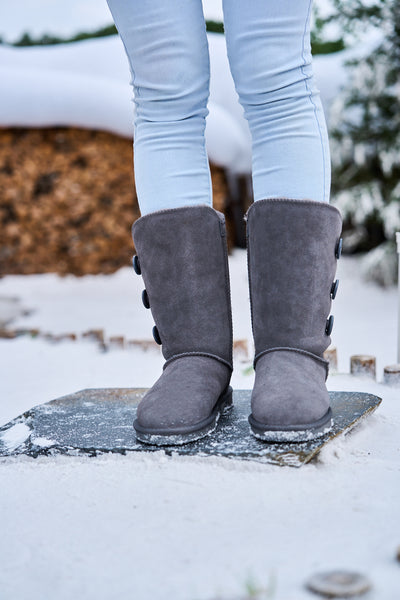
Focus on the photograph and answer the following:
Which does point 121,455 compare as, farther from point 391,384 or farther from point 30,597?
point 391,384

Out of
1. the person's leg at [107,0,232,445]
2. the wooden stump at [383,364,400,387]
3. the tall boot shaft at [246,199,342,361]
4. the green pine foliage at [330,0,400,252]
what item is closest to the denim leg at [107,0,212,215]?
the person's leg at [107,0,232,445]

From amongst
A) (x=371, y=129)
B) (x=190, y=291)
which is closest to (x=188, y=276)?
(x=190, y=291)

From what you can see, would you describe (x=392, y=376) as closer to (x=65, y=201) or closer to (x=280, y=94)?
(x=280, y=94)

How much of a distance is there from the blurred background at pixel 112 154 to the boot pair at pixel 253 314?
7.17 ft

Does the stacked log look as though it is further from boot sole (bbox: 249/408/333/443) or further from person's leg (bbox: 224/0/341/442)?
boot sole (bbox: 249/408/333/443)

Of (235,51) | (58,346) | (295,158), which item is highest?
(235,51)

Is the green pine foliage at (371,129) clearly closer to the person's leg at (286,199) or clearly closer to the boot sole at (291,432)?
the person's leg at (286,199)

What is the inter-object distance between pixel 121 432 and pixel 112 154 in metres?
2.84

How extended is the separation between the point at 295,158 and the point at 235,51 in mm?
172

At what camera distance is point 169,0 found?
0.88m

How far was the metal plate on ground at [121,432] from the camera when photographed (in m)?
0.77

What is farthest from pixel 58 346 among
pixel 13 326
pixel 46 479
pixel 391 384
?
pixel 46 479

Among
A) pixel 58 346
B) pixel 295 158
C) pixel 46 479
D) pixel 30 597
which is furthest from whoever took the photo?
pixel 58 346

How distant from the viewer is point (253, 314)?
3.05ft
